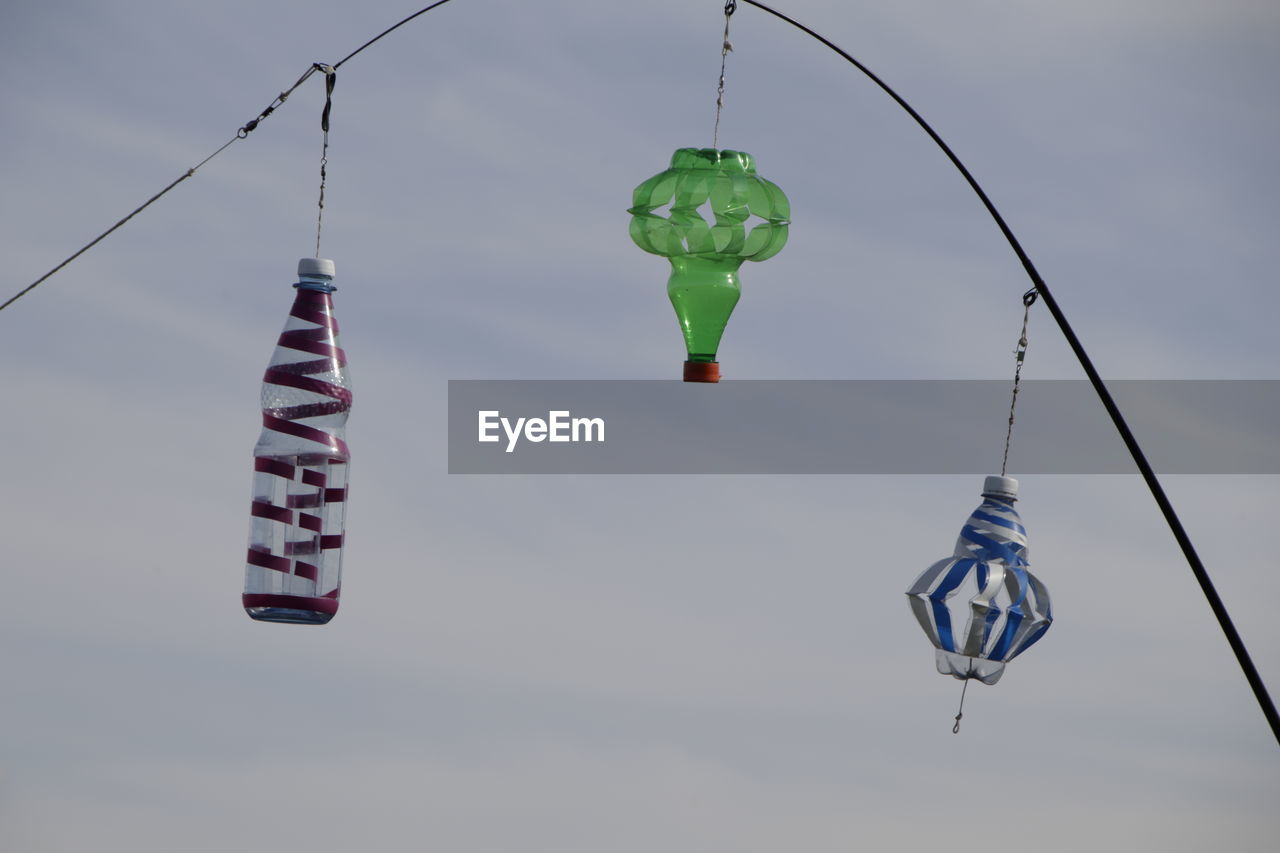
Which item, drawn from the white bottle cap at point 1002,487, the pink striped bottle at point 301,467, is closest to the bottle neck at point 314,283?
the pink striped bottle at point 301,467

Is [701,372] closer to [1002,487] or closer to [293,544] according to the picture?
[1002,487]

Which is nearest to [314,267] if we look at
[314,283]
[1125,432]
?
[314,283]

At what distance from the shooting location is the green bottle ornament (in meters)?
15.3

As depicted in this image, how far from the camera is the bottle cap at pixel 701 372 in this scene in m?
14.9

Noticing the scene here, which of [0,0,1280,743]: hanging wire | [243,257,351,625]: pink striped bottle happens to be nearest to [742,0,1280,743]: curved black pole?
[0,0,1280,743]: hanging wire

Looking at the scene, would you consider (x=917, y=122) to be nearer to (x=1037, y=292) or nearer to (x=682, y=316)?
(x=1037, y=292)

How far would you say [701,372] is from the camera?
48.8 ft

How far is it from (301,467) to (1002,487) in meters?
6.09

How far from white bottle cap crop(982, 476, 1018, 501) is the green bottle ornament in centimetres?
272

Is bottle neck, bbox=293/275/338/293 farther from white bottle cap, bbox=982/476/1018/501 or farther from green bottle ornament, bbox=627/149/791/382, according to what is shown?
white bottle cap, bbox=982/476/1018/501

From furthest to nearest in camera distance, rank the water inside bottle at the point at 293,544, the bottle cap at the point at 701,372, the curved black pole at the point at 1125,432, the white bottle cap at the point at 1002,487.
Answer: the white bottle cap at the point at 1002,487
the bottle cap at the point at 701,372
the water inside bottle at the point at 293,544
the curved black pole at the point at 1125,432

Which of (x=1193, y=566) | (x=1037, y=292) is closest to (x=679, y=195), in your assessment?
(x=1037, y=292)

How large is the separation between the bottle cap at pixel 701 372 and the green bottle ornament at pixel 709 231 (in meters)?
0.20

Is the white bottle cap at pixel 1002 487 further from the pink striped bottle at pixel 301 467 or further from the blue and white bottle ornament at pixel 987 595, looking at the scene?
the pink striped bottle at pixel 301 467
